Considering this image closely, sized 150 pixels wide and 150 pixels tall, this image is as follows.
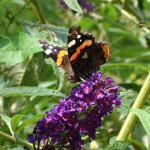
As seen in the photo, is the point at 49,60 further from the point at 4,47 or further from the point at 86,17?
the point at 86,17

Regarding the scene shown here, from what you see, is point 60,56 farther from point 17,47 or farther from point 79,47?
point 17,47

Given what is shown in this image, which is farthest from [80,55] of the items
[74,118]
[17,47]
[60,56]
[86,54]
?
[74,118]

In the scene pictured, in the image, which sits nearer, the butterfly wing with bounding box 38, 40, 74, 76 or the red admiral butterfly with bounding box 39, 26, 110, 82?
the butterfly wing with bounding box 38, 40, 74, 76

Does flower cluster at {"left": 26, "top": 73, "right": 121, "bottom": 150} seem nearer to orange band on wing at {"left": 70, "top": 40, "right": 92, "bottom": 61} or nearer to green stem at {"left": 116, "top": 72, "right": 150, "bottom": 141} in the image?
green stem at {"left": 116, "top": 72, "right": 150, "bottom": 141}

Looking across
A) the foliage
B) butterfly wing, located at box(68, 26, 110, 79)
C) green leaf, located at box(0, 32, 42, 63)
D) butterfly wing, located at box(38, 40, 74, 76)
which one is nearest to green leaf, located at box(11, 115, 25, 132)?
the foliage

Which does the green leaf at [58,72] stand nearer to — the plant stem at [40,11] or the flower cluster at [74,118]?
the flower cluster at [74,118]
